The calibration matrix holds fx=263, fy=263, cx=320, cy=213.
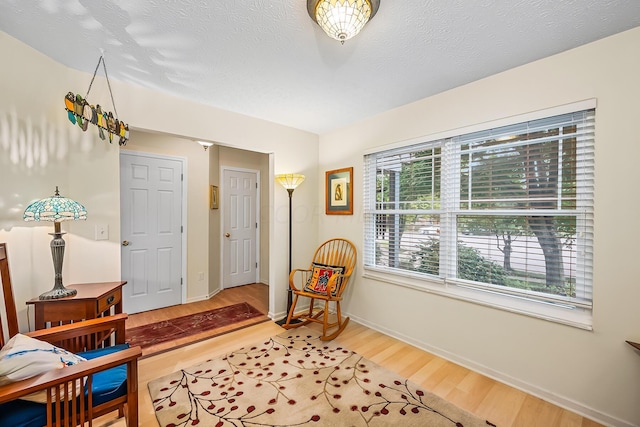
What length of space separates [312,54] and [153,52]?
1.11 m

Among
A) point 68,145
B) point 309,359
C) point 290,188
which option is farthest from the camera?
point 290,188

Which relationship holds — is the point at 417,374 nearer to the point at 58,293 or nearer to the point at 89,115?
the point at 58,293

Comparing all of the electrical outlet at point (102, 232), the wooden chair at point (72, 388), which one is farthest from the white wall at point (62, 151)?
the wooden chair at point (72, 388)

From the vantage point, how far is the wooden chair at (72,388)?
110 cm

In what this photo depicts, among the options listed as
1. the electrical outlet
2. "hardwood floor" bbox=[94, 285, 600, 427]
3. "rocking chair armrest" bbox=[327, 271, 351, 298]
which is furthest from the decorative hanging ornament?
"rocking chair armrest" bbox=[327, 271, 351, 298]

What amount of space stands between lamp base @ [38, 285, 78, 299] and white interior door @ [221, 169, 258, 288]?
8.69 feet

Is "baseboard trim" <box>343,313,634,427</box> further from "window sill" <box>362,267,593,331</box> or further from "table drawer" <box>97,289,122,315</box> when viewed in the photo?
"table drawer" <box>97,289,122,315</box>

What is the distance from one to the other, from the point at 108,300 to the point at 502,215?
3118mm

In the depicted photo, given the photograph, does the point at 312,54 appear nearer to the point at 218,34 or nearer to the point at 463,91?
the point at 218,34

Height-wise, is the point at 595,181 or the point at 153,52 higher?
the point at 153,52

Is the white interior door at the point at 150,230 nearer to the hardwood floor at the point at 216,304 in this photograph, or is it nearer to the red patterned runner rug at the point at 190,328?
the hardwood floor at the point at 216,304

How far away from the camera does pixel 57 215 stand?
1.70 metres

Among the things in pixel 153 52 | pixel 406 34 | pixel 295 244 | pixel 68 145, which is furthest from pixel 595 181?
pixel 68 145

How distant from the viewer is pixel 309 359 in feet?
7.79
